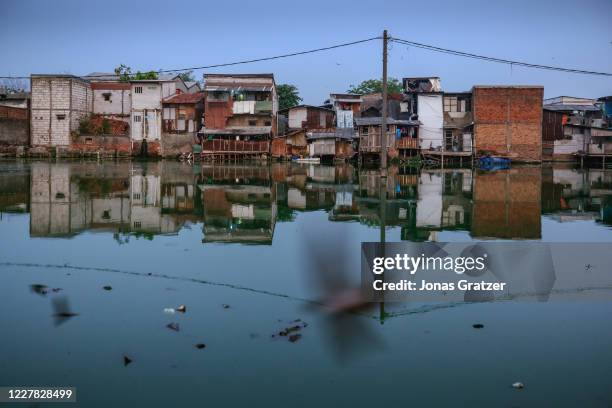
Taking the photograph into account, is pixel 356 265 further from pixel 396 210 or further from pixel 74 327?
pixel 396 210

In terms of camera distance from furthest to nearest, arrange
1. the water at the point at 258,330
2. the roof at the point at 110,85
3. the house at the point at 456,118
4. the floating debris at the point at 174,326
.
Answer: the roof at the point at 110,85, the house at the point at 456,118, the floating debris at the point at 174,326, the water at the point at 258,330

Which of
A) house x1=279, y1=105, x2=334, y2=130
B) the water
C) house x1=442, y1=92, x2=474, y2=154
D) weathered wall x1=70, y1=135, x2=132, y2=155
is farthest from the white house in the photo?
the water

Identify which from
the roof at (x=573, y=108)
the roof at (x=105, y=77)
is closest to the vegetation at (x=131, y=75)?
the roof at (x=105, y=77)

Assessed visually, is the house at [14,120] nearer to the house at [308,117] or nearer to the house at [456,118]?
the house at [308,117]

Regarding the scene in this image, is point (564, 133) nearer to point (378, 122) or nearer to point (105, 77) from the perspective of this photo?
point (378, 122)

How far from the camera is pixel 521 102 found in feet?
140

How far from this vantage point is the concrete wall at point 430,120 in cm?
4459

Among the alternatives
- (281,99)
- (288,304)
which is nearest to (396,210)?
(288,304)

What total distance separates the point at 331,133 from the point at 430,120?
732 centimetres

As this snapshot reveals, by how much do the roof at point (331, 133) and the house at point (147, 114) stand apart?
38.3ft

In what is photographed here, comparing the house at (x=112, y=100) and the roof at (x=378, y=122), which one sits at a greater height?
the house at (x=112, y=100)

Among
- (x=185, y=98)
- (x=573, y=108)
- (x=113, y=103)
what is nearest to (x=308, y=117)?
(x=185, y=98)

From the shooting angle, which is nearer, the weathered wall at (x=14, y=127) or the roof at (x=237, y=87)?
the weathered wall at (x=14, y=127)

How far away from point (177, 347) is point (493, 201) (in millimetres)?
12046
